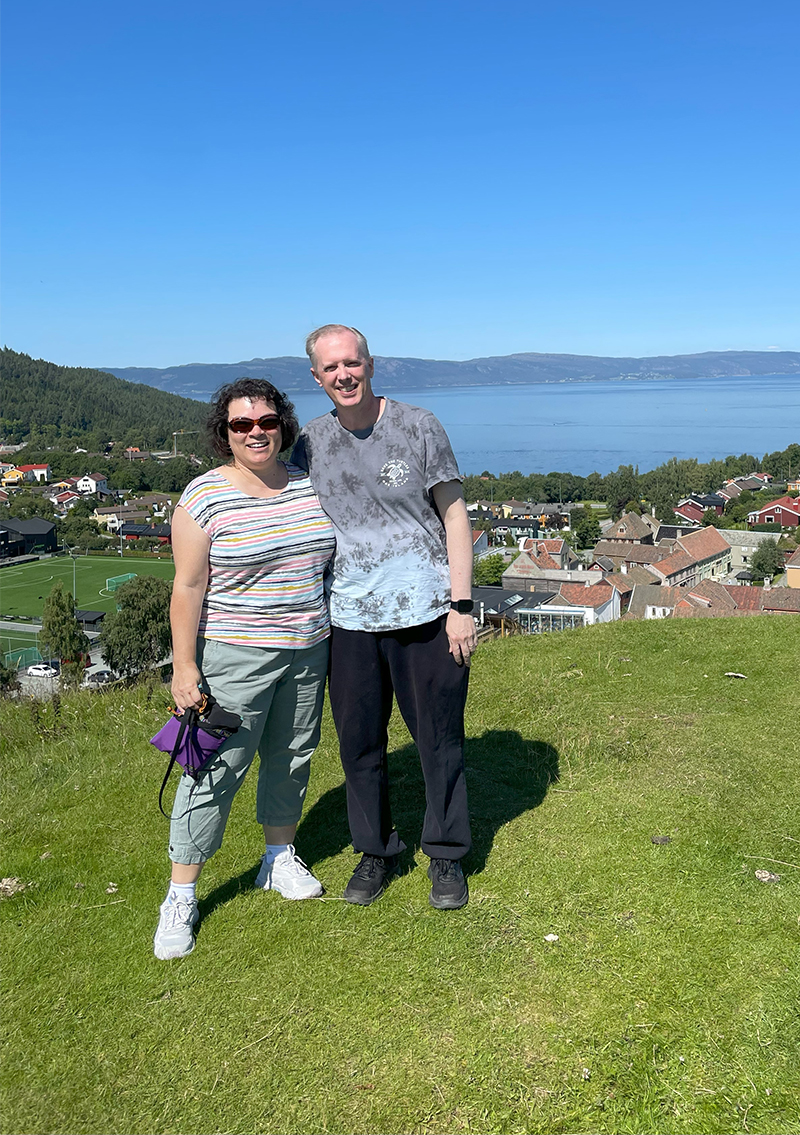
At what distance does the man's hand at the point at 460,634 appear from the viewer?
8.57 feet

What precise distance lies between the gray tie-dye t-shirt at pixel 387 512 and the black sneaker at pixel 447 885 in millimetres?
870

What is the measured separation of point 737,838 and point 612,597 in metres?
25.6

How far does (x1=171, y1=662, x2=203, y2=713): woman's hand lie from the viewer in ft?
8.24

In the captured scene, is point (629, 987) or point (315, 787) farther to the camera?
point (315, 787)

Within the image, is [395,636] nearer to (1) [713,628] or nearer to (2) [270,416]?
(2) [270,416]

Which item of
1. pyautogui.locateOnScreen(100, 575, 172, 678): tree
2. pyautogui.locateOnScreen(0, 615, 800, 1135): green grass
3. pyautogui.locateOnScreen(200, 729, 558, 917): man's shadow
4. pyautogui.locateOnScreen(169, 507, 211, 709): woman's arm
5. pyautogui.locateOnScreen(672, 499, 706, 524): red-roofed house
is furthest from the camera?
pyautogui.locateOnScreen(672, 499, 706, 524): red-roofed house

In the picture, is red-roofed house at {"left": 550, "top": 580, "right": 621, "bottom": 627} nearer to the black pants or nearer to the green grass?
the green grass

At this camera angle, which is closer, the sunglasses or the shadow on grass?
the sunglasses

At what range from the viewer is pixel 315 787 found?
12.5 feet

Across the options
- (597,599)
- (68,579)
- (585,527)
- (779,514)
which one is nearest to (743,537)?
(779,514)

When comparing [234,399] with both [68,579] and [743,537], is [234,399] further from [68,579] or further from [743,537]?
[68,579]

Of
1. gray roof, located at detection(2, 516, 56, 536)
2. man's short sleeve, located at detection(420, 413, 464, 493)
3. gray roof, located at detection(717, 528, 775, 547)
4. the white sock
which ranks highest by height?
man's short sleeve, located at detection(420, 413, 464, 493)

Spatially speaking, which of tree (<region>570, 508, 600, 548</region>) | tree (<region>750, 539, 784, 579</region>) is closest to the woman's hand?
tree (<region>750, 539, 784, 579</region>)

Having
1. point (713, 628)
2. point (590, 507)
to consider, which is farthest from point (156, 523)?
point (713, 628)
